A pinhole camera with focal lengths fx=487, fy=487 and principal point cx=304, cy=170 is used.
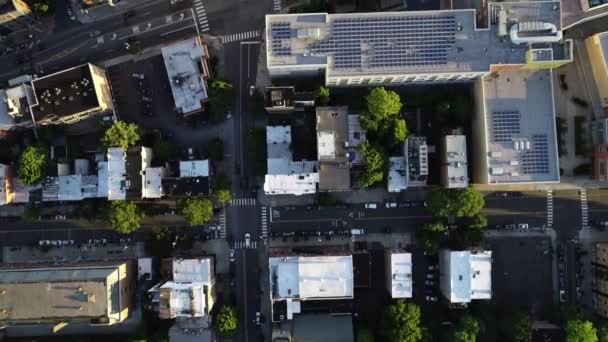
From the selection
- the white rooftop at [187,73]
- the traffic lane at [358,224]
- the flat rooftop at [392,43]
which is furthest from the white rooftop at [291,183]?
the white rooftop at [187,73]

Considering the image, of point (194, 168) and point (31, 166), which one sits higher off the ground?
point (31, 166)

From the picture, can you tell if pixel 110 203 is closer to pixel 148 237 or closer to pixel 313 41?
pixel 148 237

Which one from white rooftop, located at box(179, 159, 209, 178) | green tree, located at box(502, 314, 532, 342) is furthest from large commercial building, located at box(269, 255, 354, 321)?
green tree, located at box(502, 314, 532, 342)

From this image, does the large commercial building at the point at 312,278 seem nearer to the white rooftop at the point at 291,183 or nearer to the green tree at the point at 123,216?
the white rooftop at the point at 291,183

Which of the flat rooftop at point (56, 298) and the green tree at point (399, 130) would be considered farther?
the green tree at point (399, 130)

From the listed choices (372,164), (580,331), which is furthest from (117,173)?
(580,331)

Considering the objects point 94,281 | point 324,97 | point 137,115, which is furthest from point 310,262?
point 137,115

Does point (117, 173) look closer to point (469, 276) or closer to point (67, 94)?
point (67, 94)
